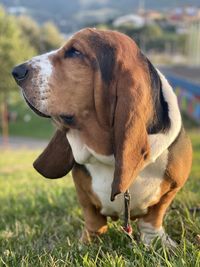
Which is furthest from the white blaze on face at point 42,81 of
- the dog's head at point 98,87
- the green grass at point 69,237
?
the green grass at point 69,237

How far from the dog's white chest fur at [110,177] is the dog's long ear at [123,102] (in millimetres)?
215

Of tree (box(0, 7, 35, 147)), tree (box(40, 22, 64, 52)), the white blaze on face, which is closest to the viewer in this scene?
the white blaze on face

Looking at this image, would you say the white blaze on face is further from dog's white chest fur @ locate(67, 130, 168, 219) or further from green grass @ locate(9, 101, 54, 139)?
green grass @ locate(9, 101, 54, 139)

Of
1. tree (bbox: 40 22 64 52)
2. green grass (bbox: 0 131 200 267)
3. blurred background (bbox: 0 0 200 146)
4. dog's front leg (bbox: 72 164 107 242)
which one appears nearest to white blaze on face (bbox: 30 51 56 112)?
dog's front leg (bbox: 72 164 107 242)

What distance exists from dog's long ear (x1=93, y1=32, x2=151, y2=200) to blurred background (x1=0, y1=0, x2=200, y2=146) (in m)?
9.43

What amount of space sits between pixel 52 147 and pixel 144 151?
0.75 metres

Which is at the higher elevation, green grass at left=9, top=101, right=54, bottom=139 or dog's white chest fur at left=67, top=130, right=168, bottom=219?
dog's white chest fur at left=67, top=130, right=168, bottom=219

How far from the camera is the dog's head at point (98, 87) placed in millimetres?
2596

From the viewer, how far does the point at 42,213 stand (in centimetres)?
442

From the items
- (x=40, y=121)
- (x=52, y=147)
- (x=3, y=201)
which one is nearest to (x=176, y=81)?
(x=40, y=121)

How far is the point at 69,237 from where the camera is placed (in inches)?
135

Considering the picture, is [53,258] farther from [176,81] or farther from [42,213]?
[176,81]

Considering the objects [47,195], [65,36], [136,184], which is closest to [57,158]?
[136,184]

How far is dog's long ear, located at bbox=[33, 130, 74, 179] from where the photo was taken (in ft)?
10.3
